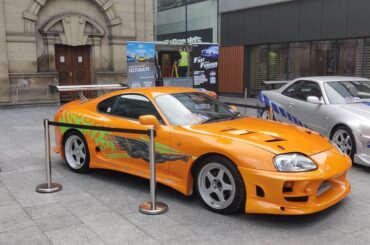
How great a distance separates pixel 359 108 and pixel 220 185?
3630 millimetres

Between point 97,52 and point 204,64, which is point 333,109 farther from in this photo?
point 97,52

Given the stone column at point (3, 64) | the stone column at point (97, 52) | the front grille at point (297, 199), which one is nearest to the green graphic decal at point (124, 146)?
the front grille at point (297, 199)

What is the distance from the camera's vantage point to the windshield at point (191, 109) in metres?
5.22

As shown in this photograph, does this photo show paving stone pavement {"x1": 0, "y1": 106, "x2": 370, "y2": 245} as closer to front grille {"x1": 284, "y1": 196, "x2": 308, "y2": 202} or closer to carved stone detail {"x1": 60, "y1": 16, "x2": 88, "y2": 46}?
front grille {"x1": 284, "y1": 196, "x2": 308, "y2": 202}

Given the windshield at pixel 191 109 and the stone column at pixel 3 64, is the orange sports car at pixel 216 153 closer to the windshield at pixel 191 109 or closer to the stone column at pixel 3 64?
the windshield at pixel 191 109

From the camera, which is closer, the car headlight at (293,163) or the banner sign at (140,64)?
the car headlight at (293,163)

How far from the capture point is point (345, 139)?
682 centimetres

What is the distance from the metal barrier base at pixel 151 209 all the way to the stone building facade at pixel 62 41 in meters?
13.1

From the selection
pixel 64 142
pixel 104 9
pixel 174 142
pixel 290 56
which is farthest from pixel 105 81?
pixel 174 142

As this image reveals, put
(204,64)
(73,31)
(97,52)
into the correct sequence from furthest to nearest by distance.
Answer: (97,52)
(73,31)
(204,64)

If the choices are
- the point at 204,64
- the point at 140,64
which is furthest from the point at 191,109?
the point at 204,64

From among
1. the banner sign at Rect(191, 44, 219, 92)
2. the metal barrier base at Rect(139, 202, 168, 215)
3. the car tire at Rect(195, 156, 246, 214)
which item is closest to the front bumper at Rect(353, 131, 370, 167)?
the car tire at Rect(195, 156, 246, 214)

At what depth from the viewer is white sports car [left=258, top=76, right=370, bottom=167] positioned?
654 cm

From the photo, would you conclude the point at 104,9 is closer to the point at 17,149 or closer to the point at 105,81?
the point at 105,81
